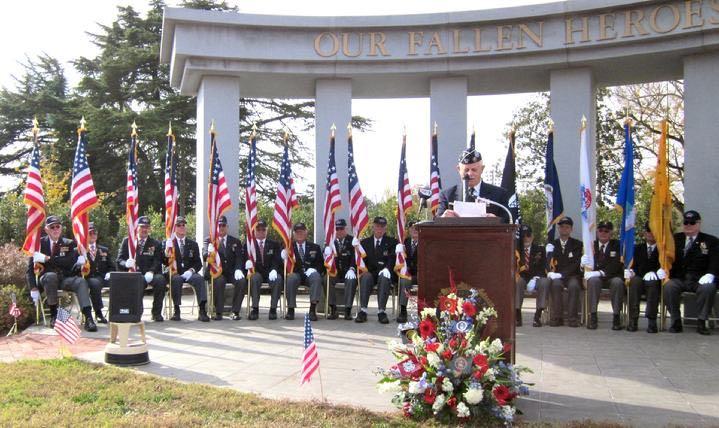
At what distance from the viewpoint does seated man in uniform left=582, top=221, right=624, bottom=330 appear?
927 centimetres

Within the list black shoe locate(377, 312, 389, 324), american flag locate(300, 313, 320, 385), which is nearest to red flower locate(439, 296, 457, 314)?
american flag locate(300, 313, 320, 385)

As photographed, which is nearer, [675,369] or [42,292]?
[675,369]

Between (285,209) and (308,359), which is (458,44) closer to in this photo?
(285,209)

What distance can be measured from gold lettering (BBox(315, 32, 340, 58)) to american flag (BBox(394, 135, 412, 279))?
6.99 ft

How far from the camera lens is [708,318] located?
8742 millimetres

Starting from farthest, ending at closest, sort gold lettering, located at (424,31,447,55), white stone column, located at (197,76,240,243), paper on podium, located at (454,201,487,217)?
white stone column, located at (197,76,240,243)
gold lettering, located at (424,31,447,55)
paper on podium, located at (454,201,487,217)

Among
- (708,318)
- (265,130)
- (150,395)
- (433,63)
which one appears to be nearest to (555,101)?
(433,63)

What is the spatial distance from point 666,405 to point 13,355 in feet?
22.5

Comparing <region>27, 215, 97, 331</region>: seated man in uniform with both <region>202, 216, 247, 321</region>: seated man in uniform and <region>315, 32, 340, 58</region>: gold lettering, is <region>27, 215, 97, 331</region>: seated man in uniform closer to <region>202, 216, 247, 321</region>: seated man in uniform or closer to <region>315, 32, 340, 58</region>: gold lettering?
<region>202, 216, 247, 321</region>: seated man in uniform

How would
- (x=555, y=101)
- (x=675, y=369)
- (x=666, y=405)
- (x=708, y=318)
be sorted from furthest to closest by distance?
(x=555, y=101), (x=708, y=318), (x=675, y=369), (x=666, y=405)

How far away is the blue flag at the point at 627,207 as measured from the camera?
929cm

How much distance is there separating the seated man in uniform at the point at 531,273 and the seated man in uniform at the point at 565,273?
16cm

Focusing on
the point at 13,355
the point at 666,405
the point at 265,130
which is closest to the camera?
the point at 666,405

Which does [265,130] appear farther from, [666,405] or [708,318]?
[666,405]
